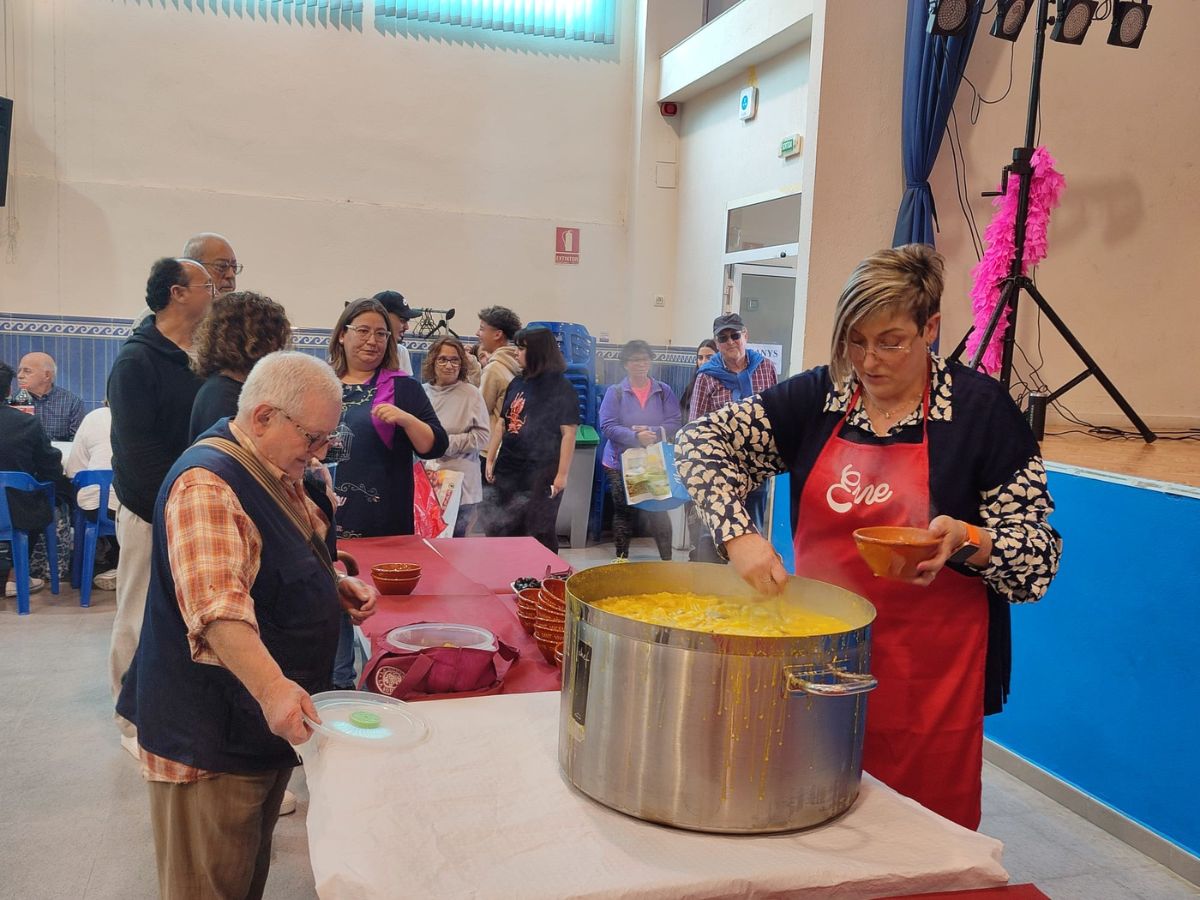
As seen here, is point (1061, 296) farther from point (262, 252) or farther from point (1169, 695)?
point (262, 252)

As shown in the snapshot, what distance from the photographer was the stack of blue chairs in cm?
752

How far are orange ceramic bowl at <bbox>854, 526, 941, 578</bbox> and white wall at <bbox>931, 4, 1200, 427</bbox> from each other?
149 inches

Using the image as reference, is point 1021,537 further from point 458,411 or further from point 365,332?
point 458,411

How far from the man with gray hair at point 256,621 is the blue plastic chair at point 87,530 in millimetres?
3986

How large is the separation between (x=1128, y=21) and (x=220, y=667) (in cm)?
459

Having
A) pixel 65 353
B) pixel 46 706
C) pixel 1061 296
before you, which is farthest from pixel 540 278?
pixel 46 706

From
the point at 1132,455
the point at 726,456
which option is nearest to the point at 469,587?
the point at 726,456

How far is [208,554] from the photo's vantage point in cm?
145

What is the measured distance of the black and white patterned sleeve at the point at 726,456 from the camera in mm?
1605

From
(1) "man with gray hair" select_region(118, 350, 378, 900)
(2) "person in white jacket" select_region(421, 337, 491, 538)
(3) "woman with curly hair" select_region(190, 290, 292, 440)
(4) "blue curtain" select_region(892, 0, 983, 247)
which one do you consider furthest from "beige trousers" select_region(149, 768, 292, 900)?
(4) "blue curtain" select_region(892, 0, 983, 247)

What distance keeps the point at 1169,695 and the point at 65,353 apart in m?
7.60

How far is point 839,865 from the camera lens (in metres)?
1.08

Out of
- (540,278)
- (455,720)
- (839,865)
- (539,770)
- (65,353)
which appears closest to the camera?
(839,865)

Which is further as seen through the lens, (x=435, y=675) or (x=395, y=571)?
(x=395, y=571)
